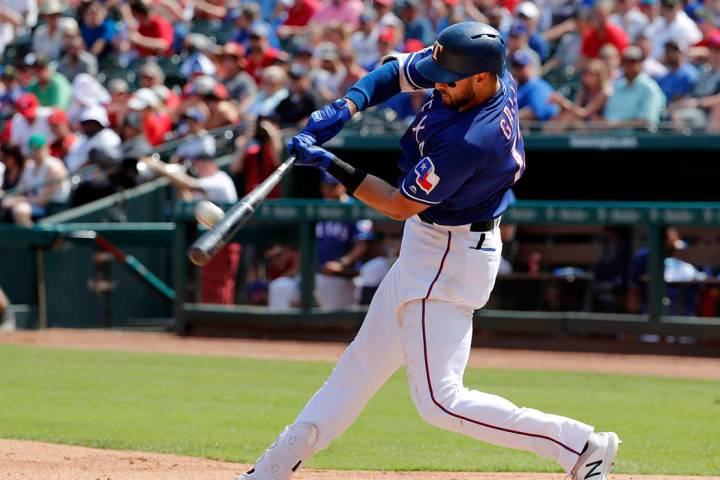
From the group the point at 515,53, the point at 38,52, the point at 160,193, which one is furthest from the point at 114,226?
the point at 38,52

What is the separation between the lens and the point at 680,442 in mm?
6340

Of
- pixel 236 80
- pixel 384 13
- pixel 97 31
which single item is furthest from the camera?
pixel 97 31

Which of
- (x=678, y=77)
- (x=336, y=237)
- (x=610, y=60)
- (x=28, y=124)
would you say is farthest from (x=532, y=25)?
(x=28, y=124)

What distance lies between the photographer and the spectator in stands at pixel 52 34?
1602 centimetres

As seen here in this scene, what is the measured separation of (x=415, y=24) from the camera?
13.6m

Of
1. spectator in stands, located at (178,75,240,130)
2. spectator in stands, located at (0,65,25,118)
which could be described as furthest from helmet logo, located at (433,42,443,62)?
spectator in stands, located at (0,65,25,118)

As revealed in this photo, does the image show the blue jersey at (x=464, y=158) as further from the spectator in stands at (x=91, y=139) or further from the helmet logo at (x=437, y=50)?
the spectator in stands at (x=91, y=139)

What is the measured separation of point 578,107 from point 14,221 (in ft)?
17.6

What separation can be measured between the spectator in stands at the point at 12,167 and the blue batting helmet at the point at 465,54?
9.49 meters

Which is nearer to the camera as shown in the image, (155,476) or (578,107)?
(155,476)

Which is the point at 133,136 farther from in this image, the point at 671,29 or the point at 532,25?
the point at 671,29

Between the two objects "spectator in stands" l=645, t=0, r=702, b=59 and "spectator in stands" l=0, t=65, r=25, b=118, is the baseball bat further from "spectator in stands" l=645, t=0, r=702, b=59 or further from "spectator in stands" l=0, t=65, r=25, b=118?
"spectator in stands" l=0, t=65, r=25, b=118

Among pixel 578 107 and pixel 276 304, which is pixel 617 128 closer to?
pixel 578 107

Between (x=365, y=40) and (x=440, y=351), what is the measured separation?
387 inches
